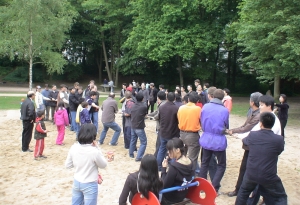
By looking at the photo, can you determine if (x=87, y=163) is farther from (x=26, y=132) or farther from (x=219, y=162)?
(x=26, y=132)

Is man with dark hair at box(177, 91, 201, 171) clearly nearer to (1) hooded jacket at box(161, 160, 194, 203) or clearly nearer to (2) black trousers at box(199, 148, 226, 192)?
(2) black trousers at box(199, 148, 226, 192)

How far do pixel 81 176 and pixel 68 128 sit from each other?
346 inches

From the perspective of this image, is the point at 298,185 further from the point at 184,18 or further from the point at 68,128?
the point at 184,18

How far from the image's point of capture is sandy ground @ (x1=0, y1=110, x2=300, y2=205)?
228 inches

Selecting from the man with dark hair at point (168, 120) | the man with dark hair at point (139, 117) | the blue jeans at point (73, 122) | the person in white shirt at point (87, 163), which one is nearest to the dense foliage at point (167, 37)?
the man with dark hair at point (139, 117)

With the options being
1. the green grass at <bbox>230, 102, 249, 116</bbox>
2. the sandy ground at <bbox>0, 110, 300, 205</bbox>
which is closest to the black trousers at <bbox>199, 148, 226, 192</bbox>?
the sandy ground at <bbox>0, 110, 300, 205</bbox>

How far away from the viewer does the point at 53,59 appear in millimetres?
27047

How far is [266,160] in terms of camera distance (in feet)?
13.2

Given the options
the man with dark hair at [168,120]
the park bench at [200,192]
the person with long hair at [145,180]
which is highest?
the man with dark hair at [168,120]

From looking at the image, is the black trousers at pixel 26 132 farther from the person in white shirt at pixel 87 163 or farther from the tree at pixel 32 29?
the tree at pixel 32 29

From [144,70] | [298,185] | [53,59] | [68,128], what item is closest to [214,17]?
[144,70]

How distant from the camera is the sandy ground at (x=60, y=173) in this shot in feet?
19.0

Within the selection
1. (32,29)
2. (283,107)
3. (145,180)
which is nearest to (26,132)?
(145,180)

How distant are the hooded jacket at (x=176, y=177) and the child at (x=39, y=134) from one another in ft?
15.3
